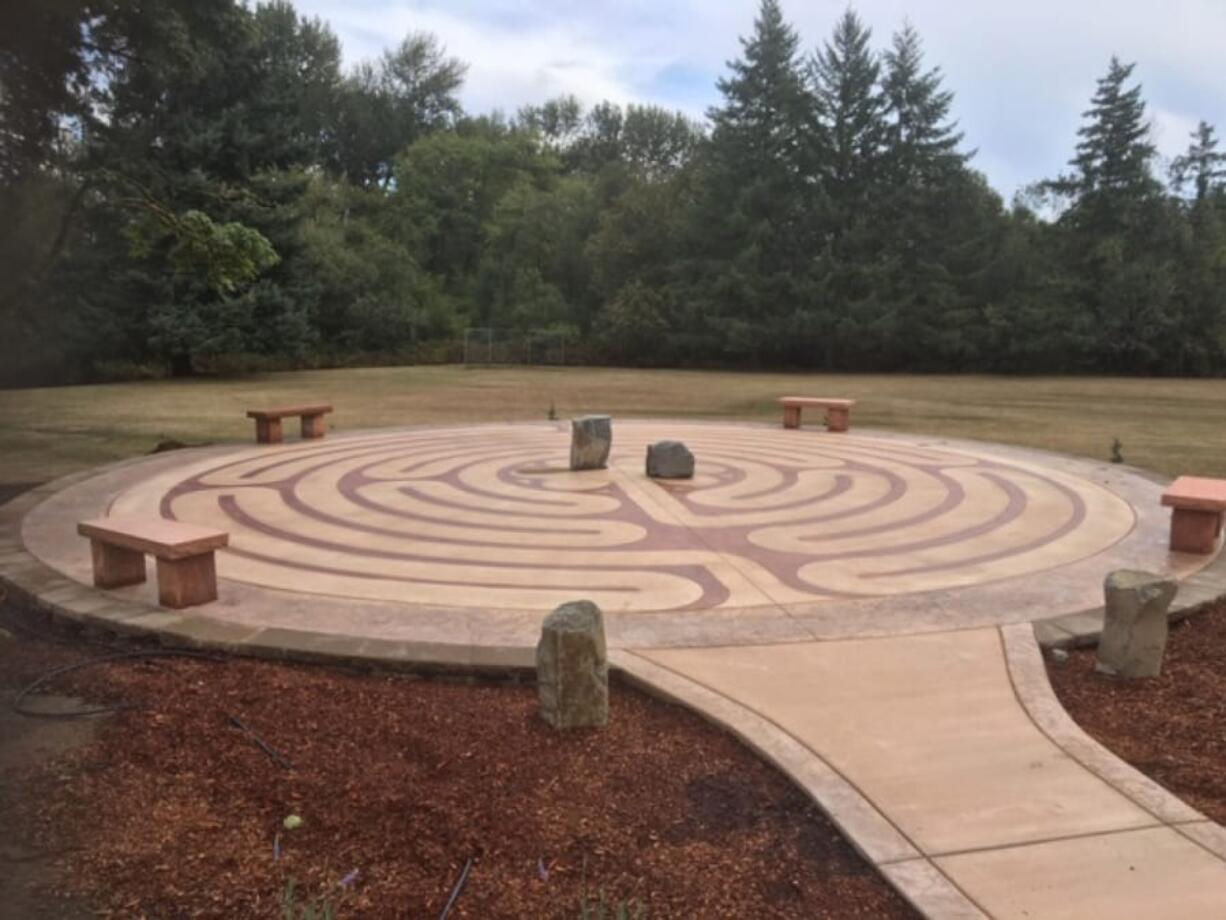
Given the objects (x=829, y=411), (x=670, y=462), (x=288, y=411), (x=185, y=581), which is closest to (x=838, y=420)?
(x=829, y=411)

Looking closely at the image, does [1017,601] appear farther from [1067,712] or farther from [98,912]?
[98,912]

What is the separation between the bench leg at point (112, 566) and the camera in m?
5.43

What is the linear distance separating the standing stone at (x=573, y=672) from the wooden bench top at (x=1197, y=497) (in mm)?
4508

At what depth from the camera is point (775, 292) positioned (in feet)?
117

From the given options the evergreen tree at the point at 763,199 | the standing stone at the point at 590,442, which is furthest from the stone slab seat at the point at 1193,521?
the evergreen tree at the point at 763,199

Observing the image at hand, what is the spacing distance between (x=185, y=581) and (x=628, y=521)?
3.33m

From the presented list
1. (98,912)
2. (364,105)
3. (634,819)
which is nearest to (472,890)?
(634,819)

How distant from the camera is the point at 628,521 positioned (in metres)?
7.45

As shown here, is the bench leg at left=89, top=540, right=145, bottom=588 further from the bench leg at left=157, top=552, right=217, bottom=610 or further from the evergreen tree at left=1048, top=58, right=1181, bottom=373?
the evergreen tree at left=1048, top=58, right=1181, bottom=373

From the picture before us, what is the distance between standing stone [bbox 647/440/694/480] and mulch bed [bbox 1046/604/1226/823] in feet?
16.0

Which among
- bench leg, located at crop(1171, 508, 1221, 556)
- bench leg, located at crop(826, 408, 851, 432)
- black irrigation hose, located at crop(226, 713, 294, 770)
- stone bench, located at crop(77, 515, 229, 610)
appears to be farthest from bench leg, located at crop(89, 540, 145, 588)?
bench leg, located at crop(826, 408, 851, 432)

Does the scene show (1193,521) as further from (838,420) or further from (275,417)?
(275,417)

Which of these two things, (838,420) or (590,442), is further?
(838,420)

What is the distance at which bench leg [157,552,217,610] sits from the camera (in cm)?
508
